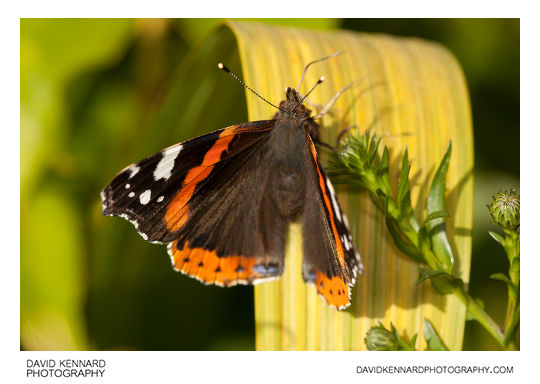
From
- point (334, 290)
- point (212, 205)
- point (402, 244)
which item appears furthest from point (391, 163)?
point (212, 205)

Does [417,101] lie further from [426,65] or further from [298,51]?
[298,51]

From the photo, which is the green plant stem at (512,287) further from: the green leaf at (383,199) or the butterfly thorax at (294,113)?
the butterfly thorax at (294,113)

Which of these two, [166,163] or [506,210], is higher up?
[166,163]

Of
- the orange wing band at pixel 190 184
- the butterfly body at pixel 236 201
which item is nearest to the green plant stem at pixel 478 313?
the butterfly body at pixel 236 201

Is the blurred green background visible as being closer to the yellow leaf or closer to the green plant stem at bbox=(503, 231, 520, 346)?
the yellow leaf

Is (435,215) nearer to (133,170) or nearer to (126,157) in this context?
(133,170)
